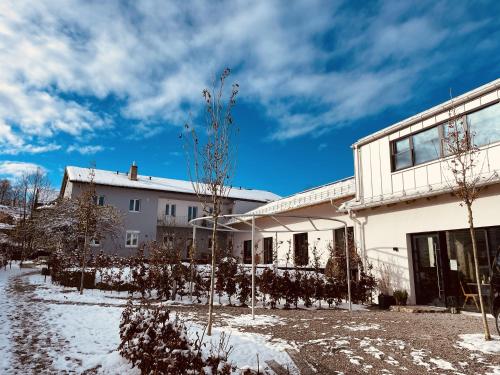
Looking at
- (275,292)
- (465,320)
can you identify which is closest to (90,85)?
(275,292)

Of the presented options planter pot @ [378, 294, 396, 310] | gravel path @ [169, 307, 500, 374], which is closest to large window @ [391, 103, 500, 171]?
gravel path @ [169, 307, 500, 374]

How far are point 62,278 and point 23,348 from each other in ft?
36.1

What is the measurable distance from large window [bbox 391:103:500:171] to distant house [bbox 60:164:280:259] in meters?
18.3

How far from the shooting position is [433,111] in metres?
11.6

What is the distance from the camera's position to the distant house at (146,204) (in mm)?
28891

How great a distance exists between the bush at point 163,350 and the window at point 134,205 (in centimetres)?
2613

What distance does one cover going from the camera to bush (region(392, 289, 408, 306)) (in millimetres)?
11547

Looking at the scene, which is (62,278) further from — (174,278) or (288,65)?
(288,65)

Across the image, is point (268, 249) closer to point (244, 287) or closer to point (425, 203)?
point (244, 287)

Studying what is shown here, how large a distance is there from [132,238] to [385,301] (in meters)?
23.0

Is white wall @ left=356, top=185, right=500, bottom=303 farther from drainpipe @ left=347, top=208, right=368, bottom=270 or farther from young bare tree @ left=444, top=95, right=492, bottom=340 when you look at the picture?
young bare tree @ left=444, top=95, right=492, bottom=340

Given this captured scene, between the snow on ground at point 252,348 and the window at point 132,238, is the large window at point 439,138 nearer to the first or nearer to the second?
the snow on ground at point 252,348

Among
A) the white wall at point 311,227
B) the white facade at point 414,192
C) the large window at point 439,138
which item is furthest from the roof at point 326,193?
the large window at point 439,138

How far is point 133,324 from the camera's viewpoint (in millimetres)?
5223
